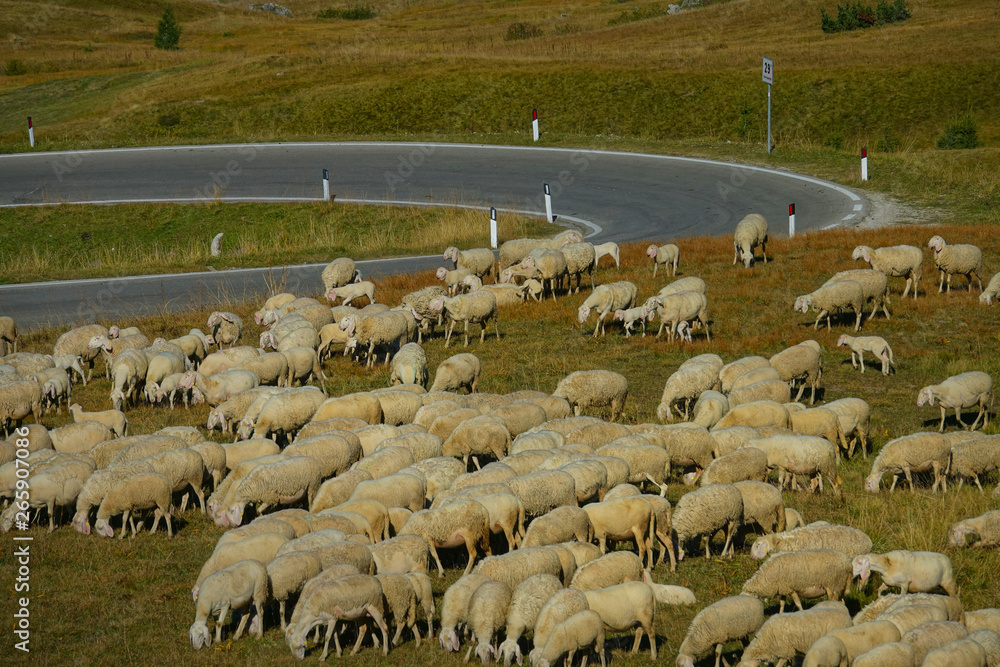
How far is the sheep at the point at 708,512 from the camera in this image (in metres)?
11.4

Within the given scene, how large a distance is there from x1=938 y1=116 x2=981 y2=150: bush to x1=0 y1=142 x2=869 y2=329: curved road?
359 inches

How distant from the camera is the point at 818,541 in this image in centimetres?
1079

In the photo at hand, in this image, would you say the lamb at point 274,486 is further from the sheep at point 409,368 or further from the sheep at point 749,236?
the sheep at point 749,236

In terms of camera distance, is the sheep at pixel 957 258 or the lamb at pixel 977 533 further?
the sheep at pixel 957 258

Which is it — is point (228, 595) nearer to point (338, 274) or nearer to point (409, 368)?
point (409, 368)

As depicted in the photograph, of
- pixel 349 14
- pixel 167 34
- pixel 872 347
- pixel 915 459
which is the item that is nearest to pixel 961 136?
pixel 872 347

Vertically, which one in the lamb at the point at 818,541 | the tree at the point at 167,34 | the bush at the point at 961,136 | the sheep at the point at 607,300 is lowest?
the lamb at the point at 818,541

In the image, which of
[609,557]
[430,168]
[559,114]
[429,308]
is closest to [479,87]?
[559,114]

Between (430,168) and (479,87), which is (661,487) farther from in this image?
(479,87)

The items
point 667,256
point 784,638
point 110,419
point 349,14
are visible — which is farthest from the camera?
point 349,14

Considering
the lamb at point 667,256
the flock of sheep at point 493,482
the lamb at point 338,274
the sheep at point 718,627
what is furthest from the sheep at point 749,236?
the sheep at point 718,627

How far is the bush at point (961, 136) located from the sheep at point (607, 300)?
25640 millimetres

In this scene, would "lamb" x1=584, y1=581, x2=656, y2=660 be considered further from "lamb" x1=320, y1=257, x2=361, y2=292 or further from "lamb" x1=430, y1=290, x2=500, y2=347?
"lamb" x1=320, y1=257, x2=361, y2=292

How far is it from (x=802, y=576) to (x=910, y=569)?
1.13 meters
